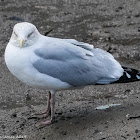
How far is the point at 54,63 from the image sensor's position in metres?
5.34

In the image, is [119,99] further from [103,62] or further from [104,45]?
[104,45]

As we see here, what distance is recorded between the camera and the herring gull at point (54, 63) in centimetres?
524

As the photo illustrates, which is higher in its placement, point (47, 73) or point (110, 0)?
point (47, 73)

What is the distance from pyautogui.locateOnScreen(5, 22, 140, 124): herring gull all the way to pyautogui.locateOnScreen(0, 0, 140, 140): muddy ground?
347mm

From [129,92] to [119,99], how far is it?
0.29 m

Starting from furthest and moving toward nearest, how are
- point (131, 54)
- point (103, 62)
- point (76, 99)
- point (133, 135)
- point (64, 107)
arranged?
point (131, 54), point (76, 99), point (64, 107), point (103, 62), point (133, 135)

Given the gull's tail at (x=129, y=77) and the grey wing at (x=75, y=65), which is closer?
the grey wing at (x=75, y=65)

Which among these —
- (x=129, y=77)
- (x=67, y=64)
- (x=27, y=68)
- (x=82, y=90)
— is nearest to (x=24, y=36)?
(x=27, y=68)

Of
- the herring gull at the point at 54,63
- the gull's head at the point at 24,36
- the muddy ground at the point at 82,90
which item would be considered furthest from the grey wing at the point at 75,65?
the muddy ground at the point at 82,90

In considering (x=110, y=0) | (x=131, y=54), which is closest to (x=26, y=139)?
(x=131, y=54)

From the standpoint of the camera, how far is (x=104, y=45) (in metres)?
7.93

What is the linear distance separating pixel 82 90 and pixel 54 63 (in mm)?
1471

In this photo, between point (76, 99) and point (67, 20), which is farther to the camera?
point (67, 20)

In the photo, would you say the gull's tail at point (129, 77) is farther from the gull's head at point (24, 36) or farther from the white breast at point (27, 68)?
the gull's head at point (24, 36)
